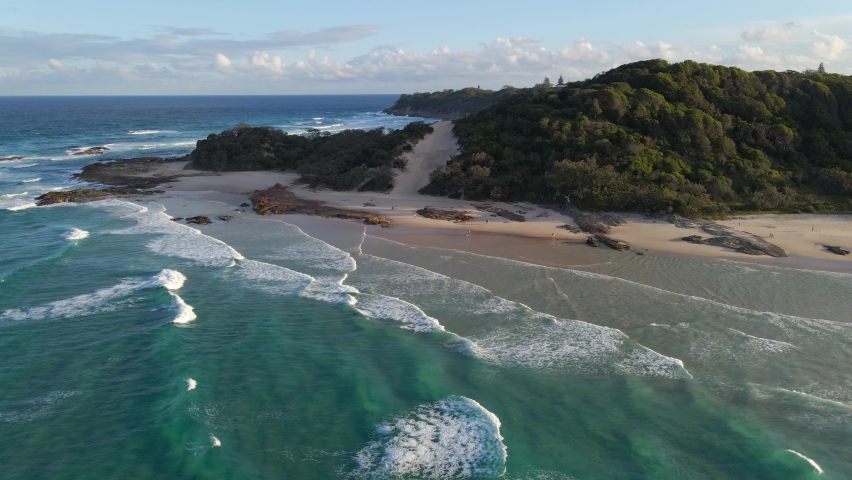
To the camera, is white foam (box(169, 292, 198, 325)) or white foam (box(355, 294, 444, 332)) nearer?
white foam (box(355, 294, 444, 332))

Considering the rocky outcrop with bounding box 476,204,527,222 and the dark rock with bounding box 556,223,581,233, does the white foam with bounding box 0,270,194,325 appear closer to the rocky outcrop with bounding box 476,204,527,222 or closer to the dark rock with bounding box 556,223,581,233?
the rocky outcrop with bounding box 476,204,527,222

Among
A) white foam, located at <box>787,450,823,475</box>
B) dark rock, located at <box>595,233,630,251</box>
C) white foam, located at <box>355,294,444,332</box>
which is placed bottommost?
white foam, located at <box>787,450,823,475</box>

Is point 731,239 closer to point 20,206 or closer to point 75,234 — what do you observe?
point 75,234

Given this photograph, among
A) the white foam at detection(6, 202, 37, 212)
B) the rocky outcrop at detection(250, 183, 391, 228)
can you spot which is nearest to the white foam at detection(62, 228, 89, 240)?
the white foam at detection(6, 202, 37, 212)

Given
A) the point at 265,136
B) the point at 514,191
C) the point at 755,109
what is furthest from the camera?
the point at 265,136

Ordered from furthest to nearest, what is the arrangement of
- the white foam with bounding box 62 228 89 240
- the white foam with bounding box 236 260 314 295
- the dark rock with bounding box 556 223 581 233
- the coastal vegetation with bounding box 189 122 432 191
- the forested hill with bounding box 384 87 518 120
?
the forested hill with bounding box 384 87 518 120
the coastal vegetation with bounding box 189 122 432 191
the dark rock with bounding box 556 223 581 233
the white foam with bounding box 62 228 89 240
the white foam with bounding box 236 260 314 295

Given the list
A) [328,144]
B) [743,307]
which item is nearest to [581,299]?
[743,307]

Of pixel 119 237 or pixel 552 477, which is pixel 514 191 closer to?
pixel 119 237
